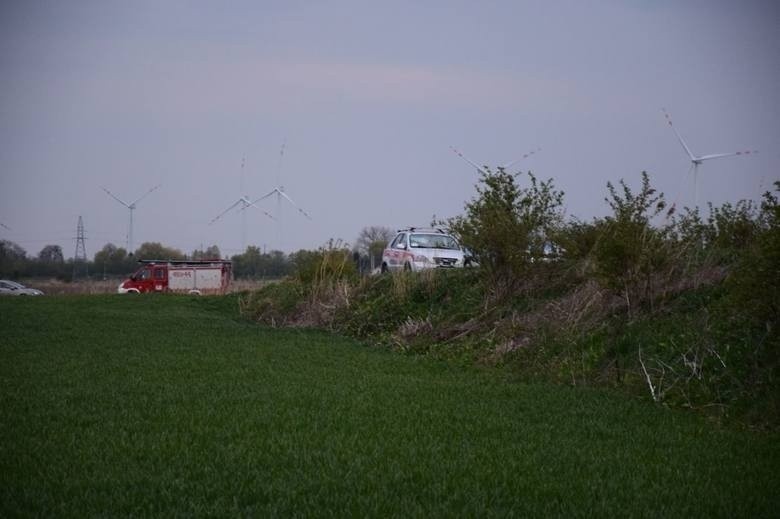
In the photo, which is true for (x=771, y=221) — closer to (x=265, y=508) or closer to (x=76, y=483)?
(x=265, y=508)

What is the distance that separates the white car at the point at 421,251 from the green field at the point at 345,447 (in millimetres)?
10825

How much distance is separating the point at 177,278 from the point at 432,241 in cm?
2188

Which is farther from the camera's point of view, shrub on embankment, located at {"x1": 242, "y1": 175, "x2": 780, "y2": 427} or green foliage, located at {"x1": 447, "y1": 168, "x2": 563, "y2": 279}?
green foliage, located at {"x1": 447, "y1": 168, "x2": 563, "y2": 279}

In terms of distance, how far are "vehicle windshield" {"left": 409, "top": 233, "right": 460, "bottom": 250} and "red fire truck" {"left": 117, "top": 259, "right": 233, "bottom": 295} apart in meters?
18.9

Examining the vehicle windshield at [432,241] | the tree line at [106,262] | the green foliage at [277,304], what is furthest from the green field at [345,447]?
the tree line at [106,262]

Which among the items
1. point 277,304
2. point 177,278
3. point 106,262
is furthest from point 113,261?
point 277,304

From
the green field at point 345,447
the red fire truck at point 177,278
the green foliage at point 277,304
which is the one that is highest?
the red fire truck at point 177,278

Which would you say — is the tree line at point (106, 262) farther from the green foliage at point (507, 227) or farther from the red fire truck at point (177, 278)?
the green foliage at point (507, 227)

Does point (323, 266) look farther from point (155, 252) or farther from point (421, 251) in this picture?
point (155, 252)

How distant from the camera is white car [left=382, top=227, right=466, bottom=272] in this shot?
907 inches

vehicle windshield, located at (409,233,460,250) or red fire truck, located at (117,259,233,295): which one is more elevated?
vehicle windshield, located at (409,233,460,250)

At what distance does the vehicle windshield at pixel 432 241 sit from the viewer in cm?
2389

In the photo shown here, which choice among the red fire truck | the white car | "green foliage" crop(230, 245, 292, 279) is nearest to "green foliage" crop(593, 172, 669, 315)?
the white car

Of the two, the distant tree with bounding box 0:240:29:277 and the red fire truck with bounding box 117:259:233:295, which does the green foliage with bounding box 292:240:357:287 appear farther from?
the distant tree with bounding box 0:240:29:277
